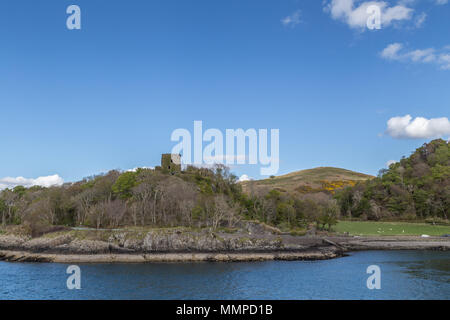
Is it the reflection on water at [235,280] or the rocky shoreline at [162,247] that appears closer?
the reflection on water at [235,280]

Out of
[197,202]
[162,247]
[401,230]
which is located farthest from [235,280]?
[401,230]

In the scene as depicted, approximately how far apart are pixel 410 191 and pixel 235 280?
3537 inches

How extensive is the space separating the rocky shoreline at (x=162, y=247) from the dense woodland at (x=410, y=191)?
117ft

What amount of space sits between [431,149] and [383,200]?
36.0 metres

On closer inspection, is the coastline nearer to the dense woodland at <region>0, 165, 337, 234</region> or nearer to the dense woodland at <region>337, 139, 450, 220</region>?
the dense woodland at <region>0, 165, 337, 234</region>

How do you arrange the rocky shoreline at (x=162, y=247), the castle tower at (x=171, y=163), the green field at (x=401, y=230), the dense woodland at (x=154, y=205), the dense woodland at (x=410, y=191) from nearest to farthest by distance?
the rocky shoreline at (x=162, y=247) < the dense woodland at (x=154, y=205) < the green field at (x=401, y=230) < the dense woodland at (x=410, y=191) < the castle tower at (x=171, y=163)

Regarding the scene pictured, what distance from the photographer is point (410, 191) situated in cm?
10388

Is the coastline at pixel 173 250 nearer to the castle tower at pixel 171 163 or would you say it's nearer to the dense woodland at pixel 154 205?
the dense woodland at pixel 154 205

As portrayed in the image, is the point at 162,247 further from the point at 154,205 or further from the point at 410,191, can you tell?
the point at 410,191

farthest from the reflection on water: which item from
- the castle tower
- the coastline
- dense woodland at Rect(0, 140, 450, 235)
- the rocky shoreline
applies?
the castle tower

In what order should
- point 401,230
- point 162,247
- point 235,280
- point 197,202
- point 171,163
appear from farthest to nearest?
point 171,163
point 401,230
point 197,202
point 162,247
point 235,280

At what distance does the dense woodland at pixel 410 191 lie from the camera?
95938mm

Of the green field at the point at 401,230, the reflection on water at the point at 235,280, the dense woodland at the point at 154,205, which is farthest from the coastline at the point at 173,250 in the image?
the green field at the point at 401,230
